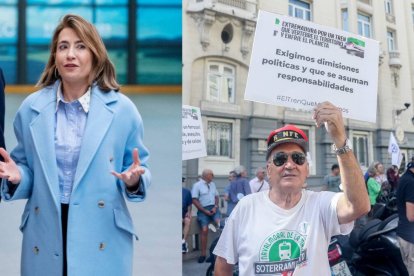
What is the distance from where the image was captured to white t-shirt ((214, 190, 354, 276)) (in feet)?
4.54

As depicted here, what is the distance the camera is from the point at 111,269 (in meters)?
1.27

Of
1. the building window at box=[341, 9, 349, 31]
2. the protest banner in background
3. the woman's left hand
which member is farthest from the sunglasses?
the protest banner in background

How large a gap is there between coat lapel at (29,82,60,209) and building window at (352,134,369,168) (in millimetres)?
Result: 2733

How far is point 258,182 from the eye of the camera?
3145 mm

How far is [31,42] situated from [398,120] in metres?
3.19

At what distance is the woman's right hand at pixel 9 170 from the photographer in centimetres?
116

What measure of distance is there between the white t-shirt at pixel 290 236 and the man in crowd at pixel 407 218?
1532 mm

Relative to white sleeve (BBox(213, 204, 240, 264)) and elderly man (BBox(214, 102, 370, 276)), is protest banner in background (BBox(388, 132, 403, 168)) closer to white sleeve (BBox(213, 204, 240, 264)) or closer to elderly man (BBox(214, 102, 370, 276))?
elderly man (BBox(214, 102, 370, 276))

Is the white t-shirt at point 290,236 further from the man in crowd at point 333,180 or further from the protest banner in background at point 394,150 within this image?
the protest banner in background at point 394,150

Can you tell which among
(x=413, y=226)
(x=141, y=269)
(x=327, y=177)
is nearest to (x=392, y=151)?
(x=327, y=177)

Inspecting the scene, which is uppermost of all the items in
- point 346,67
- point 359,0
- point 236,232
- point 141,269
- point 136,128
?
point 359,0

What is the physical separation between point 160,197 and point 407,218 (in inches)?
65.2

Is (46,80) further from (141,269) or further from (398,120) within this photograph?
(398,120)

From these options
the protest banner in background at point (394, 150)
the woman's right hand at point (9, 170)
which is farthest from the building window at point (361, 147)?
the woman's right hand at point (9, 170)
